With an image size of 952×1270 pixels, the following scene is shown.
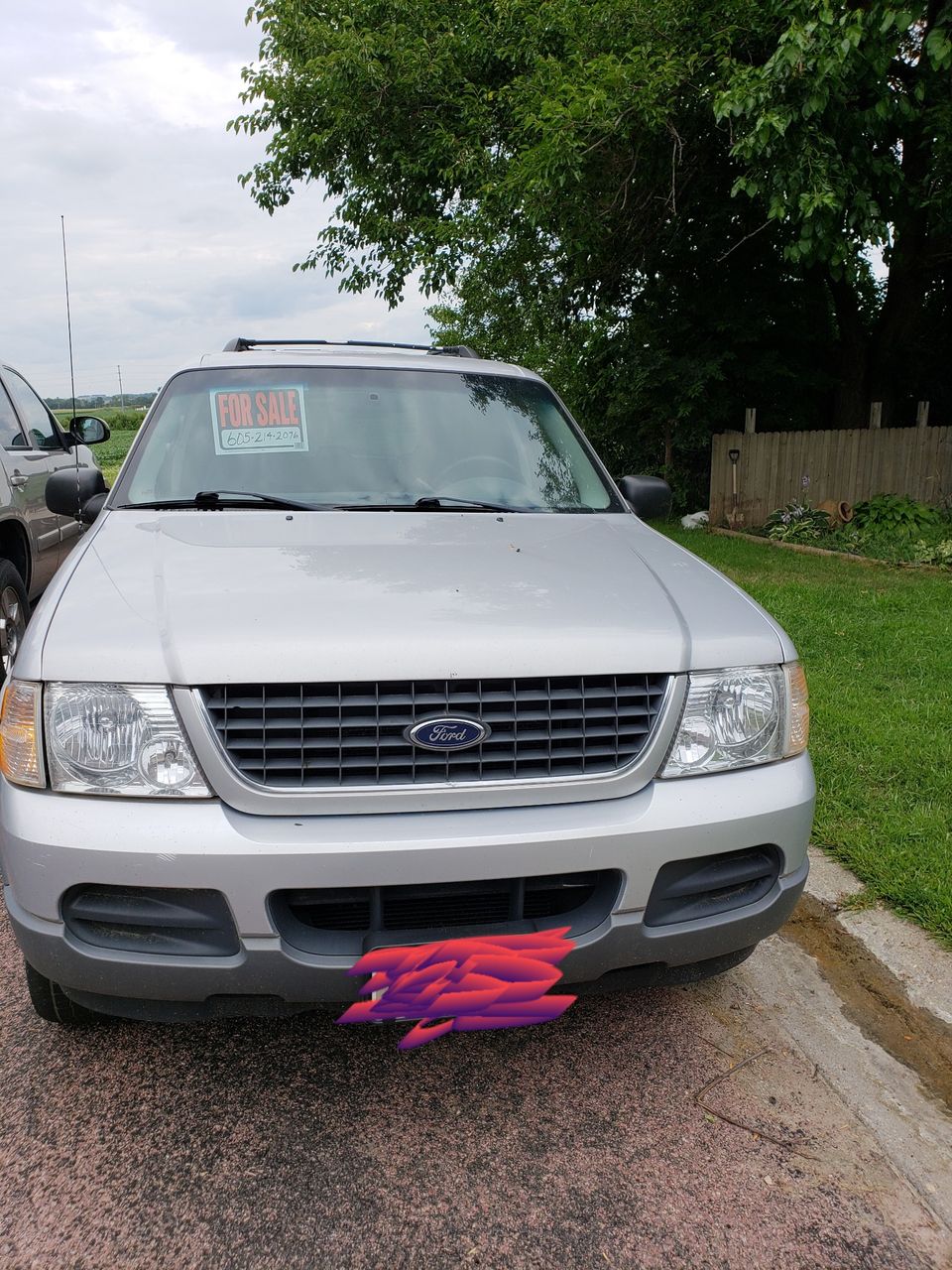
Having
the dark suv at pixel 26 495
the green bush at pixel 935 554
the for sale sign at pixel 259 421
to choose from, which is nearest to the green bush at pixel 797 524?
the green bush at pixel 935 554

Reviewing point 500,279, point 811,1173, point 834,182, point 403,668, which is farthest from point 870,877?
point 500,279

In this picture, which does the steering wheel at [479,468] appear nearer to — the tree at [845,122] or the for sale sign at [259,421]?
the for sale sign at [259,421]

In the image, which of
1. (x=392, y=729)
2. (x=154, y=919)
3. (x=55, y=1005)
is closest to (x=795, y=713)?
(x=392, y=729)

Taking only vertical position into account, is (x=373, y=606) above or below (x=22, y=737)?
above

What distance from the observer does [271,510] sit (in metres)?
3.11

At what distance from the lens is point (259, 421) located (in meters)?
3.45

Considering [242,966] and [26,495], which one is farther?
[26,495]

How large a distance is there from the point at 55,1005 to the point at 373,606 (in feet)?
4.33

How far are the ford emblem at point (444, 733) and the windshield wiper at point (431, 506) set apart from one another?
3.99ft

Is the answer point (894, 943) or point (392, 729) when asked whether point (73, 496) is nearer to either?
point (392, 729)

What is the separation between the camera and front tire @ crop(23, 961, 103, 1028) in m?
2.47

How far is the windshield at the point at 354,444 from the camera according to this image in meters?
3.30

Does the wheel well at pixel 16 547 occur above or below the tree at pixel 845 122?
below

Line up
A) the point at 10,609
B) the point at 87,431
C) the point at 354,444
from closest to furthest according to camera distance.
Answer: the point at 354,444
the point at 10,609
the point at 87,431
